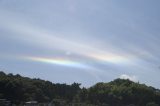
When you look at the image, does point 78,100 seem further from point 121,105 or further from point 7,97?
point 7,97

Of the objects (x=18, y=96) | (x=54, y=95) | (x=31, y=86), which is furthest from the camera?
(x=54, y=95)

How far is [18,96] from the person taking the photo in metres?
88.8

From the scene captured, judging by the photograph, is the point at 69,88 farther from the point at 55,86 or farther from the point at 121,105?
the point at 121,105

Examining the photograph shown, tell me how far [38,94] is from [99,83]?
1703 centimetres

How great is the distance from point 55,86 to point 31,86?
13.5 meters

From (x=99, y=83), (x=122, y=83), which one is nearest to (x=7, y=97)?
(x=99, y=83)

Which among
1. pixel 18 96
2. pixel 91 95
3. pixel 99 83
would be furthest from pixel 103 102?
pixel 18 96

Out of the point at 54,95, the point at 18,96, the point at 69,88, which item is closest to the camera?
the point at 18,96

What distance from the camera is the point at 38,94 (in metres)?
93.1

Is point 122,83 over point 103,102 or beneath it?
over

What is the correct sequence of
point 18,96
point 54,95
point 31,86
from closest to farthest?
point 18,96 < point 31,86 < point 54,95

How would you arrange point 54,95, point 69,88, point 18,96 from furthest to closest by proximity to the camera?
point 69,88 < point 54,95 < point 18,96

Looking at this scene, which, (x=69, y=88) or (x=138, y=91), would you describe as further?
(x=69, y=88)

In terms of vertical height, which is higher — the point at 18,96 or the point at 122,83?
the point at 122,83
